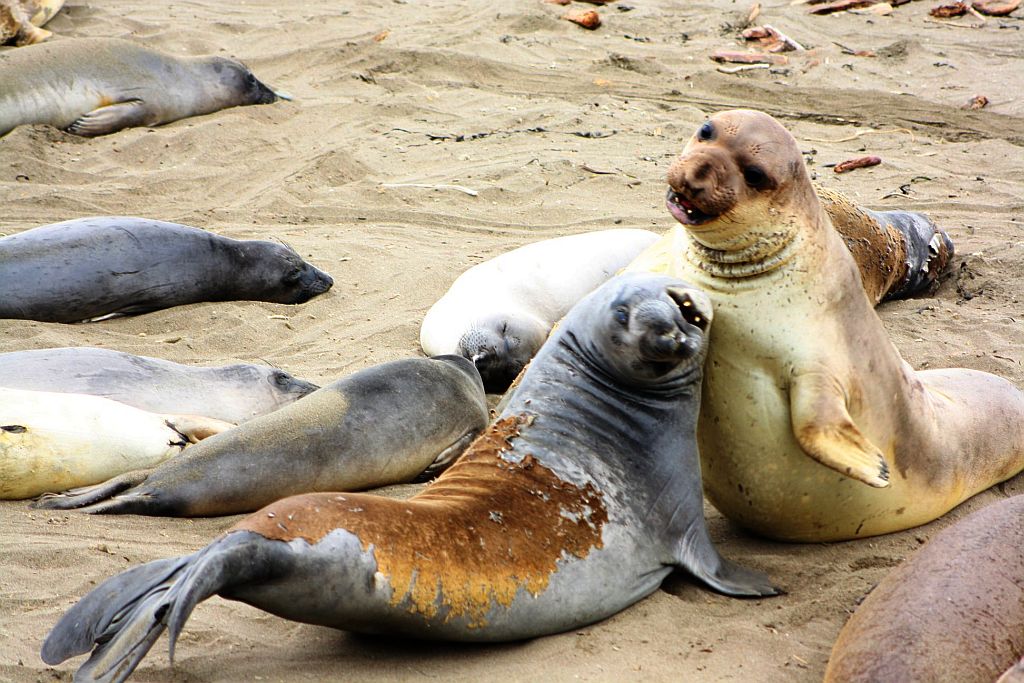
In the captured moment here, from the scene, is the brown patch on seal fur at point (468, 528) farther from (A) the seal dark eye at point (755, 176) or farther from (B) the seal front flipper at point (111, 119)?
(B) the seal front flipper at point (111, 119)

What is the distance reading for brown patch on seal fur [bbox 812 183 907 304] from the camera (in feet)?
19.1

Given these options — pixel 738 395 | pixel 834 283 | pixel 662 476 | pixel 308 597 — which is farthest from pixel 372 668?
pixel 834 283

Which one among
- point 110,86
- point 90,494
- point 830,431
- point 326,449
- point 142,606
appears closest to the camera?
point 142,606

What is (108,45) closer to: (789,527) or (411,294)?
(411,294)

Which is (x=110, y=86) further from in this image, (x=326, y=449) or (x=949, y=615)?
(x=949, y=615)

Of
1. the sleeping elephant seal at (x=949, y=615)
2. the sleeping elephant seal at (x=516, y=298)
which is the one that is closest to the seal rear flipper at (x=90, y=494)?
the sleeping elephant seal at (x=516, y=298)

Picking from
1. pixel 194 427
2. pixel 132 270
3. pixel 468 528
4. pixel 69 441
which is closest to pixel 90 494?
pixel 69 441

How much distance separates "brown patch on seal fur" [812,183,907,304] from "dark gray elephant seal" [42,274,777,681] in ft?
7.85

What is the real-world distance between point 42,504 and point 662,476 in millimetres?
2032

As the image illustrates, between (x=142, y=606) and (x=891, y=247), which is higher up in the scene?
(x=142, y=606)

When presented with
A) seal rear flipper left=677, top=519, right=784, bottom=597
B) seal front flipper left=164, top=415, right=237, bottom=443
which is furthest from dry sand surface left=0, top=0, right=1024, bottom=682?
seal front flipper left=164, top=415, right=237, bottom=443

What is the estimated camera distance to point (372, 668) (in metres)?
2.96

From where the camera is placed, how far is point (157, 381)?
4.90 m

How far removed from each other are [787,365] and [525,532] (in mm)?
992
